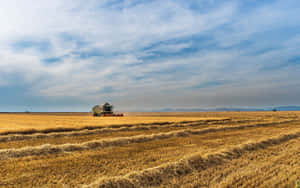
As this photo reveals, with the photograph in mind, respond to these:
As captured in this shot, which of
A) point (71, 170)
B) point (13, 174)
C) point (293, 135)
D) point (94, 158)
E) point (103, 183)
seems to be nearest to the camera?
point (103, 183)

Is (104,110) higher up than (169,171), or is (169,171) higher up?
(104,110)

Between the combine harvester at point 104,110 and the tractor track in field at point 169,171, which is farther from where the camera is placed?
the combine harvester at point 104,110

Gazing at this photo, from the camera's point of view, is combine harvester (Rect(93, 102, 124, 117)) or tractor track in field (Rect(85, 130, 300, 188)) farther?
combine harvester (Rect(93, 102, 124, 117))

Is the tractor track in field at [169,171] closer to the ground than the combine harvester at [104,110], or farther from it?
closer to the ground

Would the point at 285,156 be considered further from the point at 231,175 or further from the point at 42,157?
the point at 42,157

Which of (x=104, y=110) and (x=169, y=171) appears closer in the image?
(x=169, y=171)

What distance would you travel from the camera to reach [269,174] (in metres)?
7.27

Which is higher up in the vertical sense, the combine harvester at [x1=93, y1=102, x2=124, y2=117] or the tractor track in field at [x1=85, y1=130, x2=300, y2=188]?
the combine harvester at [x1=93, y1=102, x2=124, y2=117]

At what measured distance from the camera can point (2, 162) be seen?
8703mm

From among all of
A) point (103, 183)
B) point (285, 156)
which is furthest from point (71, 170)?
point (285, 156)

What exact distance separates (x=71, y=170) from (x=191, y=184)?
4053 mm

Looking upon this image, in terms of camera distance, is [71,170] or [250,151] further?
[250,151]

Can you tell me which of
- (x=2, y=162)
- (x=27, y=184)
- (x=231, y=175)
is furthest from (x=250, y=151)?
(x=2, y=162)

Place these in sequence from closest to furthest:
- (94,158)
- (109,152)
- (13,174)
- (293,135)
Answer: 1. (13,174)
2. (94,158)
3. (109,152)
4. (293,135)
